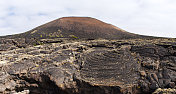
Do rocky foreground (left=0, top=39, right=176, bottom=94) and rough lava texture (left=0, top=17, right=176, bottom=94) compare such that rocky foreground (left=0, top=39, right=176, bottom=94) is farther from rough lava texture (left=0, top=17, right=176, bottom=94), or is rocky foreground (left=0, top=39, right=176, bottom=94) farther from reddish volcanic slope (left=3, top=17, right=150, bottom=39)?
reddish volcanic slope (left=3, top=17, right=150, bottom=39)

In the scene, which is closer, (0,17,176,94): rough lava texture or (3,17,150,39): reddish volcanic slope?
(0,17,176,94): rough lava texture

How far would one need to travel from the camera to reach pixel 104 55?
14836 millimetres

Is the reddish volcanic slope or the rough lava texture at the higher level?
the reddish volcanic slope

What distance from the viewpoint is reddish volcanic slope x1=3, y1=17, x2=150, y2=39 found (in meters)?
29.3

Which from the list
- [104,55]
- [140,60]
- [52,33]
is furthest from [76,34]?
[140,60]

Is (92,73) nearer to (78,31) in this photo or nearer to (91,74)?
(91,74)

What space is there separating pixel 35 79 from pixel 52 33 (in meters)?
19.1

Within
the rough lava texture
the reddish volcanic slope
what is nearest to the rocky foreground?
the rough lava texture

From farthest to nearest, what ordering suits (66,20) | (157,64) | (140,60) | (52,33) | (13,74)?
(66,20), (52,33), (140,60), (157,64), (13,74)

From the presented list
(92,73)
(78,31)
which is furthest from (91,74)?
(78,31)

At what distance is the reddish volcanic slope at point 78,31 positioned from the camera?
29.3m

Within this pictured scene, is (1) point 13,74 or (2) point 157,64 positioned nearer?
(1) point 13,74

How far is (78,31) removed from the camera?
3161cm

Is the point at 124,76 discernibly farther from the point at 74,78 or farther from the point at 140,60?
the point at 74,78
